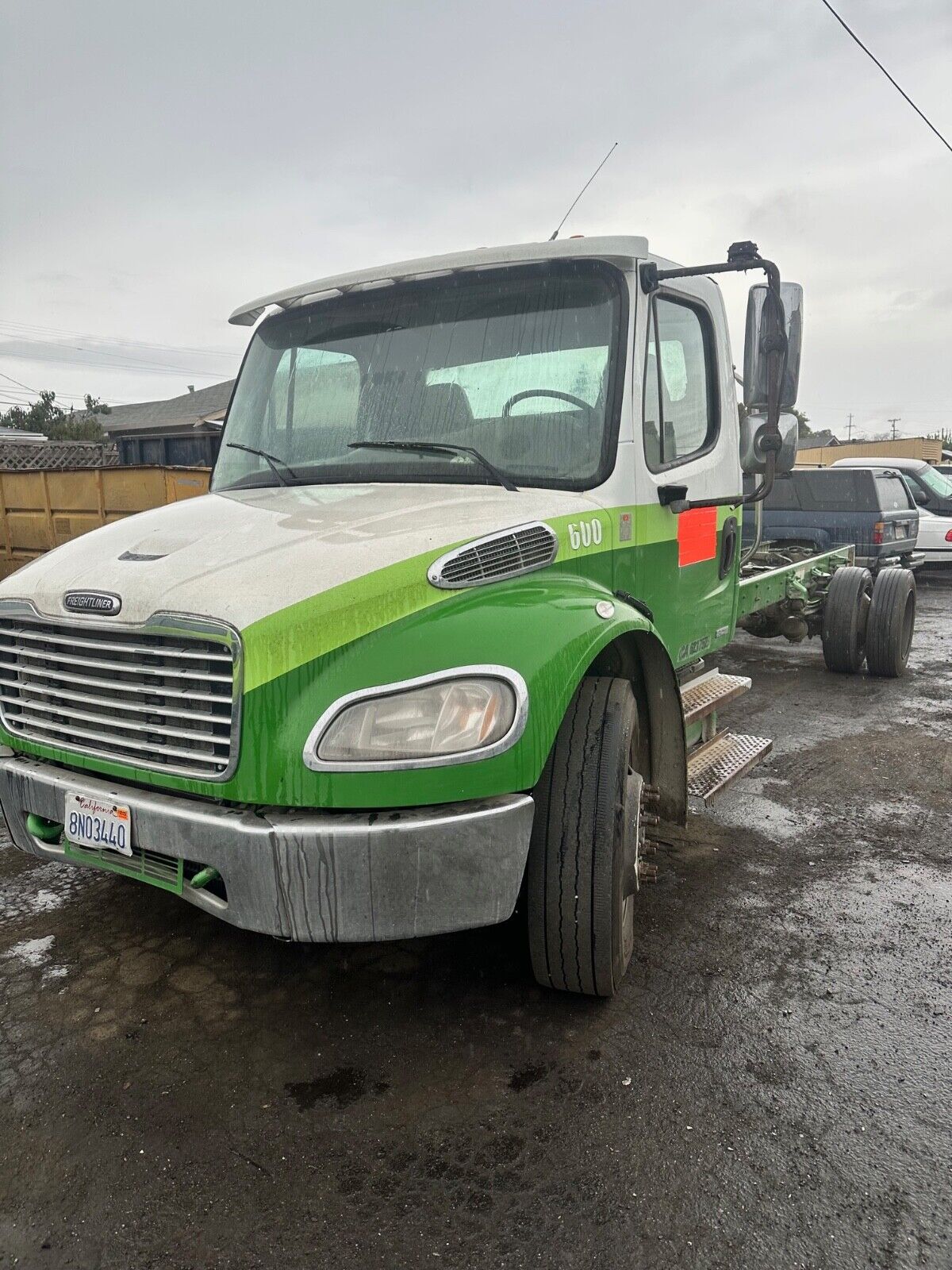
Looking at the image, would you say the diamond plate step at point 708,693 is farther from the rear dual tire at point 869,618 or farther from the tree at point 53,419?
the tree at point 53,419

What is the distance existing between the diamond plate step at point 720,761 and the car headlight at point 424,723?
164 cm

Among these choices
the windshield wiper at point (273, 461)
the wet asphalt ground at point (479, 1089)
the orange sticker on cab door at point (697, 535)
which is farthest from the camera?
the orange sticker on cab door at point (697, 535)

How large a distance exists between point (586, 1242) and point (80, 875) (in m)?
2.75

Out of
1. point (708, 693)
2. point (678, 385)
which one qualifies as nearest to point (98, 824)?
point (678, 385)

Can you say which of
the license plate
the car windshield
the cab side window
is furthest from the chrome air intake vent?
the car windshield

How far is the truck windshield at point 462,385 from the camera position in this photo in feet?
10.6

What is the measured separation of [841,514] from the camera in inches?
406

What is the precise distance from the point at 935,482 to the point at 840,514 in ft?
20.6

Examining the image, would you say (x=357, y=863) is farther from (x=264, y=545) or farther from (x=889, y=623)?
(x=889, y=623)

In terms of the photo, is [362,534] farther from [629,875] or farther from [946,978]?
[946,978]

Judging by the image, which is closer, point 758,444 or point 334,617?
point 334,617

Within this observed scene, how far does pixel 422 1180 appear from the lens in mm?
2240

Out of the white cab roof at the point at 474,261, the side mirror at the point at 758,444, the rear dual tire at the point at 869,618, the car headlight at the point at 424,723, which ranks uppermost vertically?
the white cab roof at the point at 474,261

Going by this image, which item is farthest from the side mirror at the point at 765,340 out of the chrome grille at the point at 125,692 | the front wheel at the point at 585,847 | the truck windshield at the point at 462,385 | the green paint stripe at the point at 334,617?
the chrome grille at the point at 125,692
